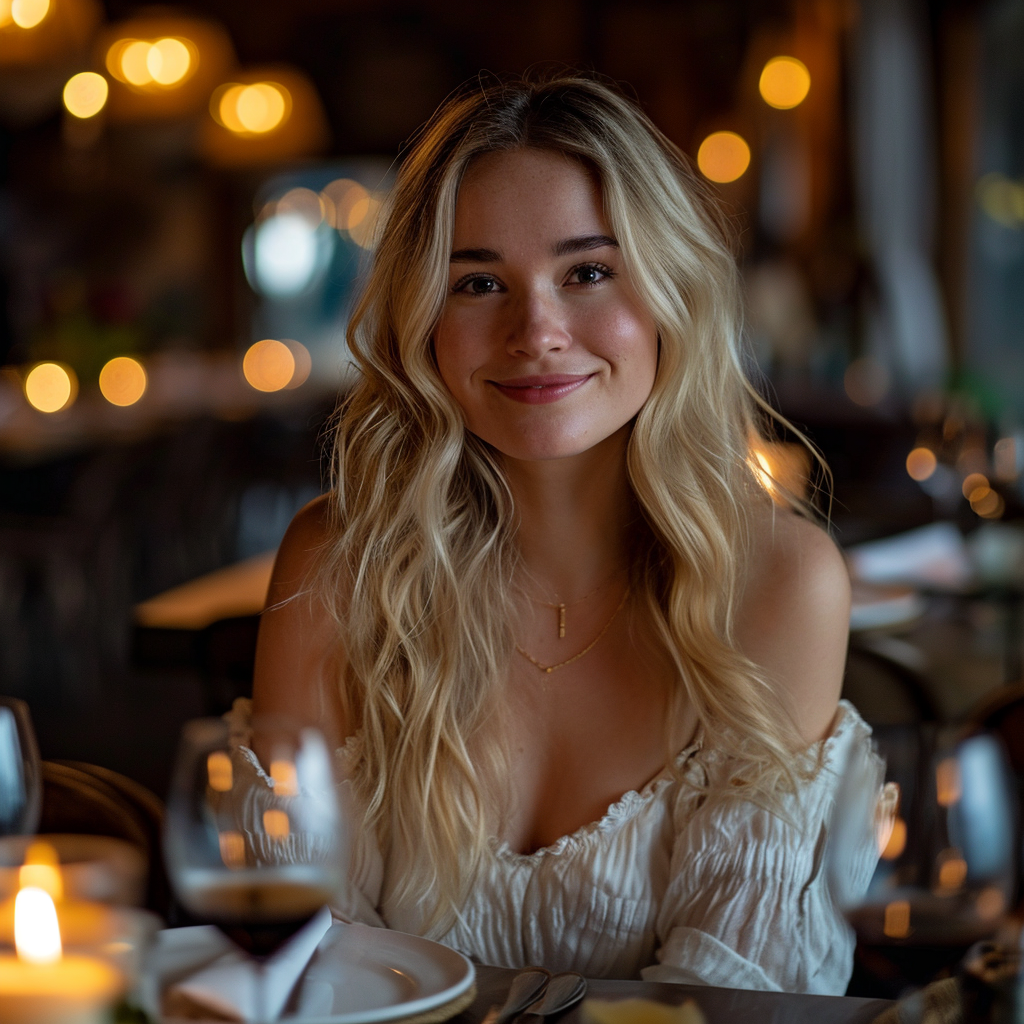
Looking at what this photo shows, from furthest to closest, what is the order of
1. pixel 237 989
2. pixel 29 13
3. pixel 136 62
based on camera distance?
pixel 136 62 → pixel 29 13 → pixel 237 989

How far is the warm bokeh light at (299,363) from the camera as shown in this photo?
10.3 m

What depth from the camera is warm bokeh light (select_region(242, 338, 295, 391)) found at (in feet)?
32.5

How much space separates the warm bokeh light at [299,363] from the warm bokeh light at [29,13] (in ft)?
17.2

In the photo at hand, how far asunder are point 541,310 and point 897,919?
929 millimetres

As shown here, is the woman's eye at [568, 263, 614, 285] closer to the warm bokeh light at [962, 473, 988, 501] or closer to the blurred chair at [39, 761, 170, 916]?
the blurred chair at [39, 761, 170, 916]

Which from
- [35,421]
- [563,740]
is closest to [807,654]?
[563,740]

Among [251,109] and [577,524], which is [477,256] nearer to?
[577,524]

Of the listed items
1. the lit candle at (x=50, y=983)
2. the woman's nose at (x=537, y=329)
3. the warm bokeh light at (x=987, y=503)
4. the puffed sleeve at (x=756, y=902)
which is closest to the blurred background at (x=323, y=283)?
the warm bokeh light at (x=987, y=503)

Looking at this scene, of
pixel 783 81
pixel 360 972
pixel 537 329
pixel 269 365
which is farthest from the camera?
pixel 269 365

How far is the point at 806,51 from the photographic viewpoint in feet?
30.0

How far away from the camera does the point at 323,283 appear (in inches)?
514

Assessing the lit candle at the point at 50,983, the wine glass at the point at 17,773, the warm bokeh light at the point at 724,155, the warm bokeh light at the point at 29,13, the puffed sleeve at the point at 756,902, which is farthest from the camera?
the warm bokeh light at the point at 724,155

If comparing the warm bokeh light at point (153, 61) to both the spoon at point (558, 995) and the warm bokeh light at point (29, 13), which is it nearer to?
the warm bokeh light at point (29, 13)

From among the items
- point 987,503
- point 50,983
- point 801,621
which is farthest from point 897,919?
point 987,503
